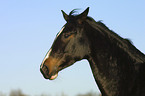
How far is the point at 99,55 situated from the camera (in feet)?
18.8

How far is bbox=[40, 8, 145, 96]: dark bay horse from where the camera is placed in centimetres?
556

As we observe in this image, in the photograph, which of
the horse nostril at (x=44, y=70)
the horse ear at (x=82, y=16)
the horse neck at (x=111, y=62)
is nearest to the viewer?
the horse neck at (x=111, y=62)

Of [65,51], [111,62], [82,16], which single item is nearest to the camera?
[111,62]

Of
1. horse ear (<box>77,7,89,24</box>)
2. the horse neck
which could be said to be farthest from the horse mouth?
horse ear (<box>77,7,89,24</box>)

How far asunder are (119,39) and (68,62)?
1260mm

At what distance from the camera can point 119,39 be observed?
589 centimetres

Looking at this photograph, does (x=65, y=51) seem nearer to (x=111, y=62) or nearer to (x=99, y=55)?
(x=99, y=55)

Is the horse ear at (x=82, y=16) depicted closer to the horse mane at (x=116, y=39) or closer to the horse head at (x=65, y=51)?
the horse head at (x=65, y=51)

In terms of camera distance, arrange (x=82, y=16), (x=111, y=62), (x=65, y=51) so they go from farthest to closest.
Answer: (x=82, y=16)
(x=65, y=51)
(x=111, y=62)

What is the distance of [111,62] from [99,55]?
0.30 meters

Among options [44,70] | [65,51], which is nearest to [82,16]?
[65,51]

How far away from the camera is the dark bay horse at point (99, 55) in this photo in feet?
18.2

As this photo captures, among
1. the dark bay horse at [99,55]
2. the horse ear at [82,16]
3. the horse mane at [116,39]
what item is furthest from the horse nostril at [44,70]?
the horse mane at [116,39]

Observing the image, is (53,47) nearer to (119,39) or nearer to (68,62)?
(68,62)
